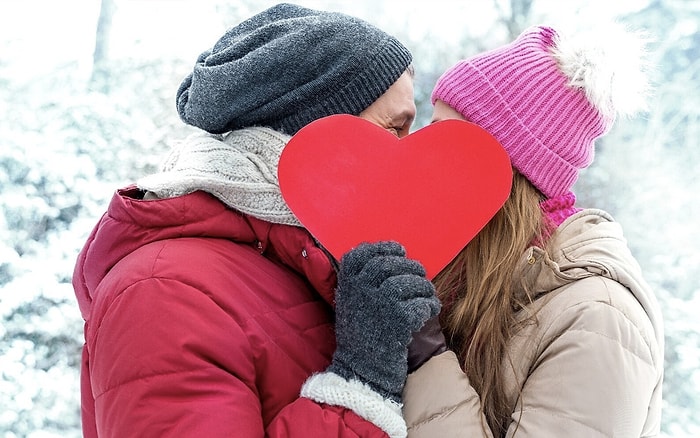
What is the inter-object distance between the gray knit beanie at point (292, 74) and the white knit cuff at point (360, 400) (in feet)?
1.50

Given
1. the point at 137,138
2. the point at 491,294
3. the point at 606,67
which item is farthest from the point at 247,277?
the point at 137,138

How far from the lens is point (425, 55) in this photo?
1.99 meters

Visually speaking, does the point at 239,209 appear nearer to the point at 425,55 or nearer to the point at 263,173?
the point at 263,173

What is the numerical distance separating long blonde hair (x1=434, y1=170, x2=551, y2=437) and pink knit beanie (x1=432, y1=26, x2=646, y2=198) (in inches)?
2.1

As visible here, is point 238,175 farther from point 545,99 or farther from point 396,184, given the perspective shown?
point 545,99

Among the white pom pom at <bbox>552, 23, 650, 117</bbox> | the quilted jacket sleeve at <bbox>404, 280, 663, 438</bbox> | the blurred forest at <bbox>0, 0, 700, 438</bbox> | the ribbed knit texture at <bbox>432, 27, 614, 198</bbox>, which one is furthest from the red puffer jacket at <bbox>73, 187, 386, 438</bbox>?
the blurred forest at <bbox>0, 0, 700, 438</bbox>

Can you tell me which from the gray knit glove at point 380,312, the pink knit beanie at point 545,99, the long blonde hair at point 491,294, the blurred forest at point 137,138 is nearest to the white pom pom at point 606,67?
the pink knit beanie at point 545,99

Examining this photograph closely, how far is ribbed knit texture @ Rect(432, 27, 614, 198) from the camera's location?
43.8 inches

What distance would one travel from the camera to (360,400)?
0.91 metres

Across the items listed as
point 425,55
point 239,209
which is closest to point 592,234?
point 239,209

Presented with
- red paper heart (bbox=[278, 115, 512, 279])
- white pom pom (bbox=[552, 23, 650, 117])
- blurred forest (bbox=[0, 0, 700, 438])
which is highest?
white pom pom (bbox=[552, 23, 650, 117])

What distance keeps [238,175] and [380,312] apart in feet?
1.10

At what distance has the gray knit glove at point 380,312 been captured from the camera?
92 cm

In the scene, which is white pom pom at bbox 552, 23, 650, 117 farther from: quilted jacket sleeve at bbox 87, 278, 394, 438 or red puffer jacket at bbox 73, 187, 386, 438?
quilted jacket sleeve at bbox 87, 278, 394, 438
